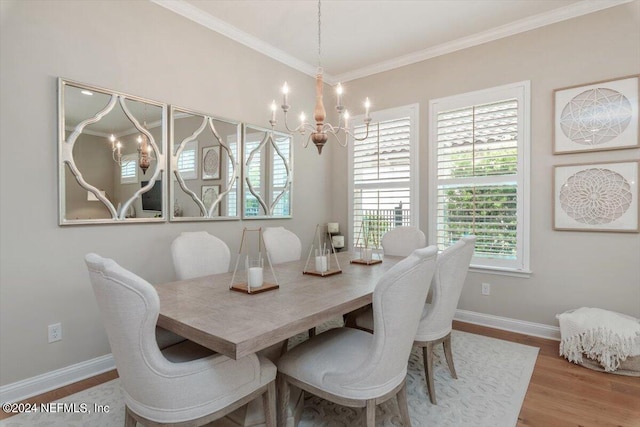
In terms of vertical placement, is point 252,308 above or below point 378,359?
above

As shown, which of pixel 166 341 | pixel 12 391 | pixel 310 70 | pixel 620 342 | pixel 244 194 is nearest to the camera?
pixel 166 341

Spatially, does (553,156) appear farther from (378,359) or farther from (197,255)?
(197,255)

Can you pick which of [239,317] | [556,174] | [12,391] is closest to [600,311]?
[556,174]

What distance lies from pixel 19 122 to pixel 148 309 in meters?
1.85

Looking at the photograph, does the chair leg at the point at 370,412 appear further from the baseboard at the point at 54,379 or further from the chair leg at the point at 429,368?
the baseboard at the point at 54,379

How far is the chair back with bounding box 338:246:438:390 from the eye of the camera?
1.41 metres

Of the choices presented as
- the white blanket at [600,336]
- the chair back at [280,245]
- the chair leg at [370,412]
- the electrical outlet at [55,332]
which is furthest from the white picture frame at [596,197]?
the electrical outlet at [55,332]

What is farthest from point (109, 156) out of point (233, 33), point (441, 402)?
point (441, 402)

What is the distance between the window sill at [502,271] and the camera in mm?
3299

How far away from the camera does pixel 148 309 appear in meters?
1.19

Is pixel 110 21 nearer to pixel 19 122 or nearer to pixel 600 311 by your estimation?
pixel 19 122

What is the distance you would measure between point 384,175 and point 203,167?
216 cm

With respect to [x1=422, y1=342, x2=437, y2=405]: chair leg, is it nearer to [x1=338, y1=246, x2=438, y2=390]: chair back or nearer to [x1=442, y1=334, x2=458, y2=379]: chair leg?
[x1=442, y1=334, x2=458, y2=379]: chair leg

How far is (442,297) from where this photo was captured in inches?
82.7
